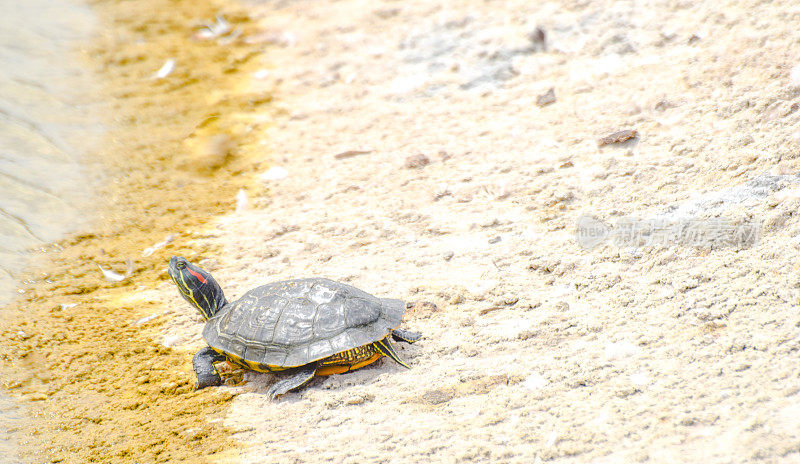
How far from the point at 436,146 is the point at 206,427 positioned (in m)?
3.47

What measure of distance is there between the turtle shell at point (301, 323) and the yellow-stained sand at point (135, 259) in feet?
1.18

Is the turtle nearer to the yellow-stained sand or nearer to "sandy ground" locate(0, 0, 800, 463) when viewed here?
"sandy ground" locate(0, 0, 800, 463)

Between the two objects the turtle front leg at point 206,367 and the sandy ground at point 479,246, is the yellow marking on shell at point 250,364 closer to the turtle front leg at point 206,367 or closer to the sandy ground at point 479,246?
the turtle front leg at point 206,367

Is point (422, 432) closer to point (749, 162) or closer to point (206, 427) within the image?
point (206, 427)

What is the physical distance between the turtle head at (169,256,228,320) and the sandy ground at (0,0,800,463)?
335 mm

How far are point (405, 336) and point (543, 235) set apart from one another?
52.5 inches

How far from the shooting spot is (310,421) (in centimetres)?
305

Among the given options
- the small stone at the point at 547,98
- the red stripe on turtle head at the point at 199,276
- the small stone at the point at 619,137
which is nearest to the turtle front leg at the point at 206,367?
the red stripe on turtle head at the point at 199,276

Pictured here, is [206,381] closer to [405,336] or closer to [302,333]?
[302,333]

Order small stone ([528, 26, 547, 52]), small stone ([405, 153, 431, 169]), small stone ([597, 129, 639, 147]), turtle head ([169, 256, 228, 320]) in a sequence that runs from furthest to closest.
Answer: small stone ([528, 26, 547, 52]) → small stone ([405, 153, 431, 169]) → small stone ([597, 129, 639, 147]) → turtle head ([169, 256, 228, 320])

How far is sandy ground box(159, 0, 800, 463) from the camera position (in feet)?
8.77

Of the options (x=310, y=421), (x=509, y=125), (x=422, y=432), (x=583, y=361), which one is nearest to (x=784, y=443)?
(x=583, y=361)

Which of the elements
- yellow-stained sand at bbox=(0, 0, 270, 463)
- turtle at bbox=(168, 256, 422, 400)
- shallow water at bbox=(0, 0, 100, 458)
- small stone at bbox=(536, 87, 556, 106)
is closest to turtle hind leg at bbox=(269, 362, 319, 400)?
turtle at bbox=(168, 256, 422, 400)

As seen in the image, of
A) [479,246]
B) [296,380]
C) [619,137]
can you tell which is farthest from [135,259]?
[619,137]
